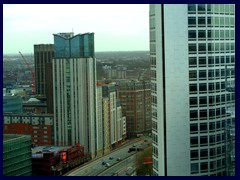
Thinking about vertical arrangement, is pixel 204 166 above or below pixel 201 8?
below

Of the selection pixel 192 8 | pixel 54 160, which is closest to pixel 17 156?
pixel 54 160

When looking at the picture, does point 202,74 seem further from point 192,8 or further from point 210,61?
point 192,8

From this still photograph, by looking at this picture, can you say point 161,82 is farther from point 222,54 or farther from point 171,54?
point 222,54

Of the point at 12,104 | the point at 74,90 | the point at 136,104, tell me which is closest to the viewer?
the point at 136,104

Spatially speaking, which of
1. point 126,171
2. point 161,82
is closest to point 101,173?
point 126,171

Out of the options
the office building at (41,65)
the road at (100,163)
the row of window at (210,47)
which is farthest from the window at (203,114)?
the office building at (41,65)

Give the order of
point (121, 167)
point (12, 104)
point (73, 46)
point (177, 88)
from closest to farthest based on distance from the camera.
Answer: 1. point (177, 88)
2. point (121, 167)
3. point (12, 104)
4. point (73, 46)
